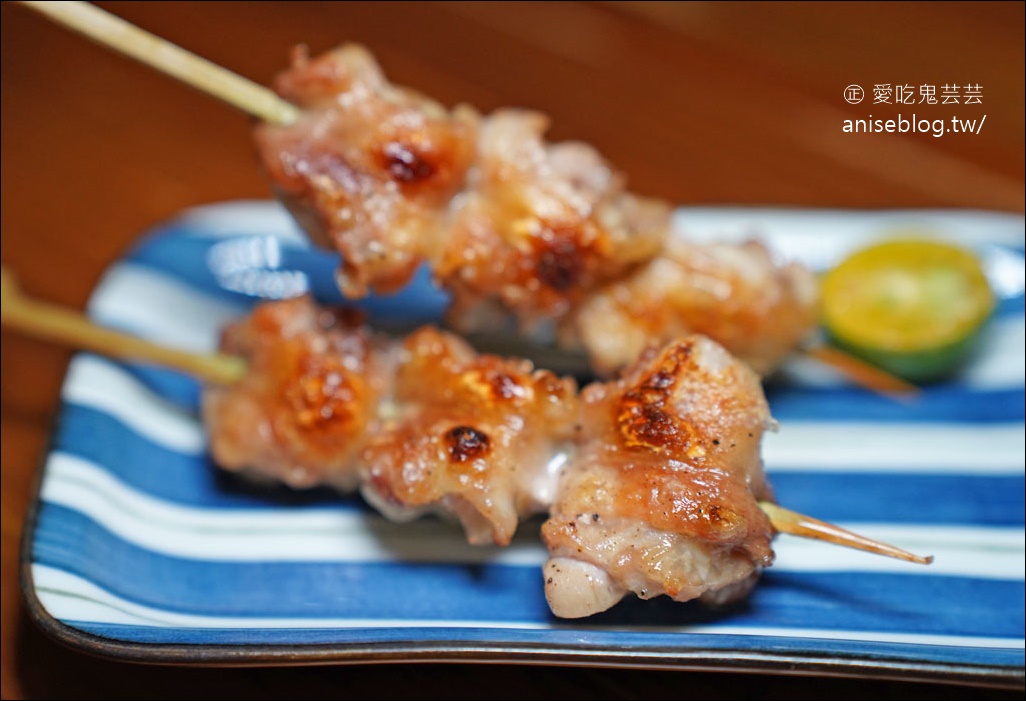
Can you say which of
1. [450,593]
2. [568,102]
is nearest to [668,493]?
[450,593]

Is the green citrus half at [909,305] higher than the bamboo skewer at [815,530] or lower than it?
higher

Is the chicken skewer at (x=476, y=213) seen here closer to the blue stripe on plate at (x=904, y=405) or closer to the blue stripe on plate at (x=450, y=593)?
the blue stripe on plate at (x=904, y=405)

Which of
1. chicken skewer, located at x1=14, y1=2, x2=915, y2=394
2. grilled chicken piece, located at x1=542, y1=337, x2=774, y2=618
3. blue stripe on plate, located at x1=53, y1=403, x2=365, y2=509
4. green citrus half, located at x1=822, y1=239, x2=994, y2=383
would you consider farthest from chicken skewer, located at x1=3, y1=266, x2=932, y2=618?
green citrus half, located at x1=822, y1=239, x2=994, y2=383

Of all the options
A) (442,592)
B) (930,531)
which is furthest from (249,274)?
(930,531)

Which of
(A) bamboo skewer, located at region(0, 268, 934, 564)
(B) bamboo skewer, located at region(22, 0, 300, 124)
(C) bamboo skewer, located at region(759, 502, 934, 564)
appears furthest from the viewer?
(A) bamboo skewer, located at region(0, 268, 934, 564)

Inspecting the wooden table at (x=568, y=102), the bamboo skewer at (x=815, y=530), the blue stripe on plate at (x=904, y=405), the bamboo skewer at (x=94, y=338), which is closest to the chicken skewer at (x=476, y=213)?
the blue stripe on plate at (x=904, y=405)

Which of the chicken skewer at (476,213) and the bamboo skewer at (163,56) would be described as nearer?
the bamboo skewer at (163,56)

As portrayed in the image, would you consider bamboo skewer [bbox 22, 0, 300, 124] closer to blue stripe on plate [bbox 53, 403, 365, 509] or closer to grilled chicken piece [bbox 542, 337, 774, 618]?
blue stripe on plate [bbox 53, 403, 365, 509]
